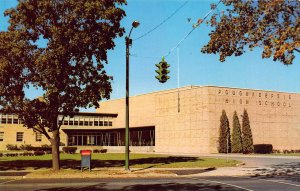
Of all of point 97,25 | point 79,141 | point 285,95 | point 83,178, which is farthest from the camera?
point 79,141

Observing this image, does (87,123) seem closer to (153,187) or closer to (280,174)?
(280,174)

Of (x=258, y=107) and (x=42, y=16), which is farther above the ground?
(x=42, y=16)

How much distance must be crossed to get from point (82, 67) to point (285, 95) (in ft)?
137

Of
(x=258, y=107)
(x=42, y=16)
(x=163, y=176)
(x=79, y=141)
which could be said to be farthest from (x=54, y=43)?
(x=79, y=141)

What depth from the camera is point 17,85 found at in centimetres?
2500

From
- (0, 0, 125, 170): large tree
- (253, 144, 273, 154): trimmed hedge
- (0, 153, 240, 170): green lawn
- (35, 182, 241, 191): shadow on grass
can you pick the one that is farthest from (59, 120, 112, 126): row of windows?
(35, 182, 241, 191): shadow on grass

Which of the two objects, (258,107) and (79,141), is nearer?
(258,107)

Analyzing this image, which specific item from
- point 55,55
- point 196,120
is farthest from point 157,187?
point 196,120

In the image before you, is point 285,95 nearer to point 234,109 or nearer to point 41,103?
point 234,109

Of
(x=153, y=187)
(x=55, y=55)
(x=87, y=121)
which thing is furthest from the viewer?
(x=87, y=121)

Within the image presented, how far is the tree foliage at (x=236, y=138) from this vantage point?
52625 mm

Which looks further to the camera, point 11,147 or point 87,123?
point 87,123

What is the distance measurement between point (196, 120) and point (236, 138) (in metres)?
5.81

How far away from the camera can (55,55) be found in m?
23.6
